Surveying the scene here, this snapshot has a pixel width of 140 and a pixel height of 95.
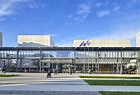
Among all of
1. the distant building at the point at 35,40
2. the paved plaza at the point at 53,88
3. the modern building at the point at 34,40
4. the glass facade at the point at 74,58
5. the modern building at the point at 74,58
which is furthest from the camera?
the distant building at the point at 35,40

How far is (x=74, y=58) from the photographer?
6869 cm

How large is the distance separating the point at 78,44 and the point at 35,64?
13.7 metres

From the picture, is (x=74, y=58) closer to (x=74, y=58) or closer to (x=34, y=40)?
(x=74, y=58)

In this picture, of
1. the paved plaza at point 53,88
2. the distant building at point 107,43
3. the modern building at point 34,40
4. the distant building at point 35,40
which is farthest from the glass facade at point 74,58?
the paved plaza at point 53,88

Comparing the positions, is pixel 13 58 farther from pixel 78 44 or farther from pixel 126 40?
pixel 126 40

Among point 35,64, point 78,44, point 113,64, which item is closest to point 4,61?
point 35,64

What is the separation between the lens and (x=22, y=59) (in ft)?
230

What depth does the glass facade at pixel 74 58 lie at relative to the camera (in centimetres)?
6800

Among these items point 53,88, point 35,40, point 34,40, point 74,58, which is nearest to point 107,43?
point 74,58

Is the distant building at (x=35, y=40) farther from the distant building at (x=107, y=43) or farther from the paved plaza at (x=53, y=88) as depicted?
the paved plaza at (x=53, y=88)

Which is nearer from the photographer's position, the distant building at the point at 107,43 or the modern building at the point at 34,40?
the distant building at the point at 107,43

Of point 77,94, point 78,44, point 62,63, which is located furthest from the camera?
point 78,44

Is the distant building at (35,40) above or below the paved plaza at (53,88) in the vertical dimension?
above

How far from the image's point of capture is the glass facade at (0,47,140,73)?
6800cm
